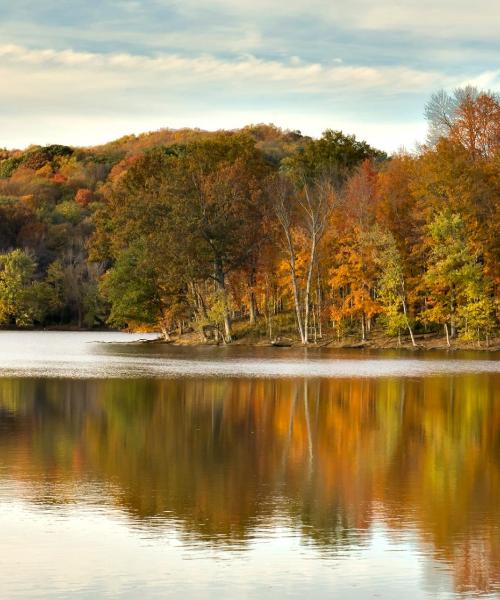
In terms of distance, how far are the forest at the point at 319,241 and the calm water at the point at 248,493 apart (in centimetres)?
3285

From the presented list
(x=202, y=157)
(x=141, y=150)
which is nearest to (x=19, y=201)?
(x=141, y=150)

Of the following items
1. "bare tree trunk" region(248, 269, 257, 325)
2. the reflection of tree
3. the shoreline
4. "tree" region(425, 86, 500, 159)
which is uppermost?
"tree" region(425, 86, 500, 159)

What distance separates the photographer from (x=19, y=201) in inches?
5143

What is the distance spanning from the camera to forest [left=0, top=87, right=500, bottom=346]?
6494cm

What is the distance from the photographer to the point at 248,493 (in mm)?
15516

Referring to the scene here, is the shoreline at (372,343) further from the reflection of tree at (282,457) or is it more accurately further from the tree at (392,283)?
the reflection of tree at (282,457)

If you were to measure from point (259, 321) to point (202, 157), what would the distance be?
13.7 meters

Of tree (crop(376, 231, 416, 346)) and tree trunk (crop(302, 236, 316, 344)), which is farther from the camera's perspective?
tree trunk (crop(302, 236, 316, 344))

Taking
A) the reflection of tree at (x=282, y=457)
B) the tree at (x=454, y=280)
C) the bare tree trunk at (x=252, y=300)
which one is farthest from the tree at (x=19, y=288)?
the reflection of tree at (x=282, y=457)

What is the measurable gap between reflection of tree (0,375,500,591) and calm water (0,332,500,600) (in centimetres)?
5

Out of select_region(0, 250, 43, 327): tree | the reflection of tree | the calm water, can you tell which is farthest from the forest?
the calm water

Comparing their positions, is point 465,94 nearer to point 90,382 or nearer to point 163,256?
point 163,256

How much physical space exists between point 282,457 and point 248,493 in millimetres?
3910

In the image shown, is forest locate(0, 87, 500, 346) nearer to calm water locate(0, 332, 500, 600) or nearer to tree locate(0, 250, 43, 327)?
tree locate(0, 250, 43, 327)
